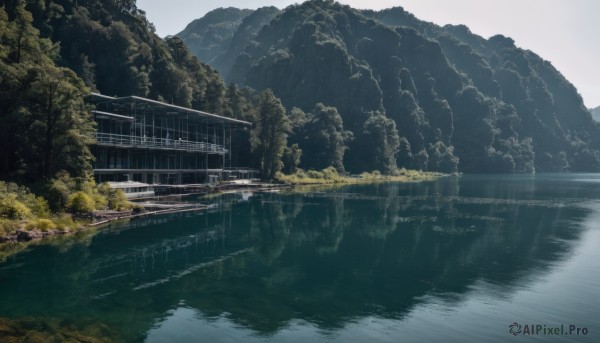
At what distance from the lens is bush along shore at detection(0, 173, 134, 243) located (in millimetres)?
41906

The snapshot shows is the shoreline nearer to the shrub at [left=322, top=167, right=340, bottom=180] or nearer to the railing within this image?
the railing

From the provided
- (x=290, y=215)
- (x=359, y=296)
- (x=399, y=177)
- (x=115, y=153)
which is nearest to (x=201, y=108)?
(x=115, y=153)

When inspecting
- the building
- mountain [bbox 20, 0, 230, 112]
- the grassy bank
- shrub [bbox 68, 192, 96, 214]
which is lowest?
shrub [bbox 68, 192, 96, 214]

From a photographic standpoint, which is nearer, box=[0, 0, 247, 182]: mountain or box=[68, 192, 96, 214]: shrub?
box=[68, 192, 96, 214]: shrub

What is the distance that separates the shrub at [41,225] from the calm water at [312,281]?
11.8 ft

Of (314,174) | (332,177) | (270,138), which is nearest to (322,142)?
(332,177)

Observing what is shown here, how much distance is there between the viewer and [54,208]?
162 feet

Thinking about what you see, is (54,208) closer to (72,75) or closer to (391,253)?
(72,75)

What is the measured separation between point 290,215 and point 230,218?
392 inches

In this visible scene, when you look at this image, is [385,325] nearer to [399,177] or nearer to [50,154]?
[50,154]

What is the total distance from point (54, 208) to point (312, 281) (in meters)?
33.9

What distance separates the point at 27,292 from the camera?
28266 millimetres

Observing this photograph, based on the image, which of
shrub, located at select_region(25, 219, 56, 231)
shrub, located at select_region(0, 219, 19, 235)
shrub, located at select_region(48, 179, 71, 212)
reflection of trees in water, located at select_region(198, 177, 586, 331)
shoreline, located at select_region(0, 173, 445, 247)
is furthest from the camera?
shrub, located at select_region(48, 179, 71, 212)

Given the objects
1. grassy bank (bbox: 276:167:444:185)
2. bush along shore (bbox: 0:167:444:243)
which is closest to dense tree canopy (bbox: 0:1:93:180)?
bush along shore (bbox: 0:167:444:243)
